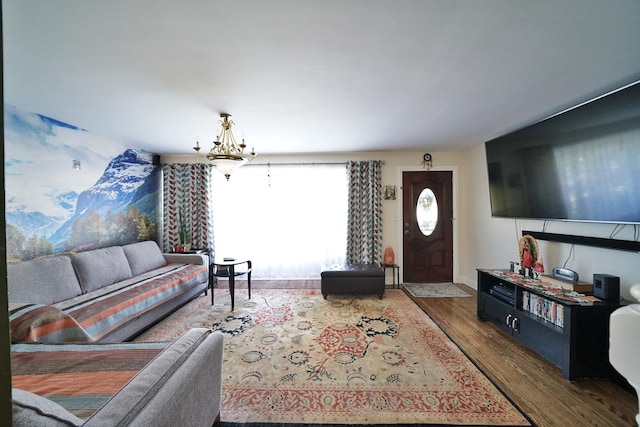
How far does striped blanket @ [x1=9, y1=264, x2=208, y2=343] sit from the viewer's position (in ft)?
5.69

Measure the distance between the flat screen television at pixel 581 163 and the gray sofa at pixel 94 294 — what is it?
4246 millimetres

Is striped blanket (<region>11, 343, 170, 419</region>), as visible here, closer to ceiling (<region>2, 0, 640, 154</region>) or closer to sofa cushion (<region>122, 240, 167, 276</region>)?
ceiling (<region>2, 0, 640, 154</region>)

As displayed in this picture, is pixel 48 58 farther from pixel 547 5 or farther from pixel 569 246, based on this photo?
pixel 569 246

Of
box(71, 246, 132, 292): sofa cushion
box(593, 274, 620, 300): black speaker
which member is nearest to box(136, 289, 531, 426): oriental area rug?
box(71, 246, 132, 292): sofa cushion

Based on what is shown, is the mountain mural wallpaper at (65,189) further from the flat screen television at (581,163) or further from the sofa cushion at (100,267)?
the flat screen television at (581,163)

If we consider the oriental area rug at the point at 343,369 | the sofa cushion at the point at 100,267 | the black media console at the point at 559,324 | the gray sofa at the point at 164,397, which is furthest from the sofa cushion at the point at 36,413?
the black media console at the point at 559,324

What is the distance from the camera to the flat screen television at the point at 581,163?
198 cm

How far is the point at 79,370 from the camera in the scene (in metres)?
1.23

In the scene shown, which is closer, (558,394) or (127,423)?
(127,423)

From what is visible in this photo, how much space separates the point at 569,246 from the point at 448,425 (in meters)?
2.31

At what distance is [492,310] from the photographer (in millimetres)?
2895

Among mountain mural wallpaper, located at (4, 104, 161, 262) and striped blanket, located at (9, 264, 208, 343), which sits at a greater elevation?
mountain mural wallpaper, located at (4, 104, 161, 262)

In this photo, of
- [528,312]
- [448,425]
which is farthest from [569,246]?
[448,425]

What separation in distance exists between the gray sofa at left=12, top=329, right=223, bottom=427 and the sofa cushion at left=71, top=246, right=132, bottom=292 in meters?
1.67
